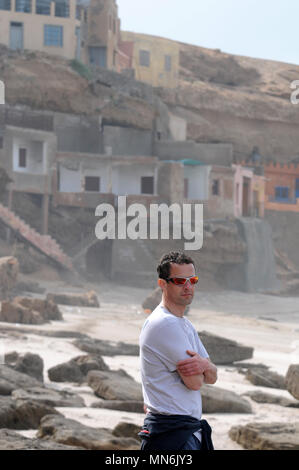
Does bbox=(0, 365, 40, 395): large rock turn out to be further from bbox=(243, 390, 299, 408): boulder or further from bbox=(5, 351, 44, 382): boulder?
bbox=(243, 390, 299, 408): boulder

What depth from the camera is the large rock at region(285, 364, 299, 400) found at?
1228 cm

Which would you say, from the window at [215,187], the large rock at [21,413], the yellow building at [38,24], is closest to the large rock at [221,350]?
the large rock at [21,413]

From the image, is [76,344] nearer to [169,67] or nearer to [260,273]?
[260,273]

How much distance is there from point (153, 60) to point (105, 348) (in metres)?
48.4

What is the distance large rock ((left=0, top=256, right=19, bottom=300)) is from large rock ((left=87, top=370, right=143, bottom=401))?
47.6 ft

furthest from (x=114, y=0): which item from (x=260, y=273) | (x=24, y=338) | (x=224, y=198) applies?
(x=24, y=338)

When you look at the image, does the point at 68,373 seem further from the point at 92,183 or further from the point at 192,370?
the point at 92,183

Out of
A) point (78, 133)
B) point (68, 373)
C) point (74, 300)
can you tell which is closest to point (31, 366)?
point (68, 373)

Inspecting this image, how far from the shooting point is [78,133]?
4341 cm

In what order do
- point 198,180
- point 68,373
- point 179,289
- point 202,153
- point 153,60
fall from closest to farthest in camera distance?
point 179,289 < point 68,373 < point 198,180 < point 202,153 < point 153,60

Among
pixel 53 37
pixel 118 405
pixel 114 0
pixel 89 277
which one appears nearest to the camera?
pixel 118 405

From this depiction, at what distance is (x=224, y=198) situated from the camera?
43.3m

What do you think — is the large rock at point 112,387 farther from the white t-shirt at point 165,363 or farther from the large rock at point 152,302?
the large rock at point 152,302
